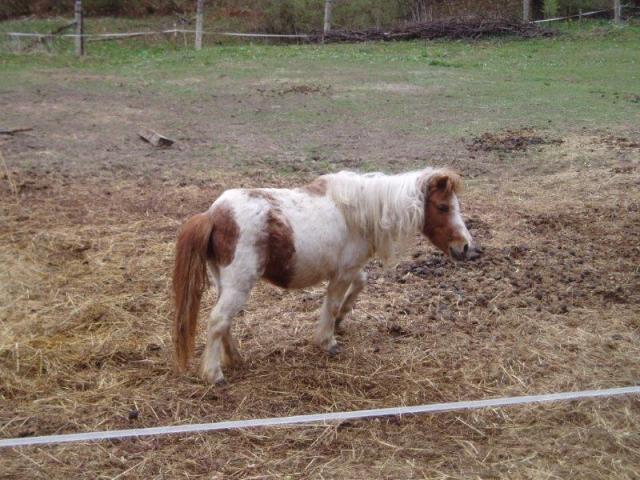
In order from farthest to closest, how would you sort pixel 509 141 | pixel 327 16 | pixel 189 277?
pixel 327 16 < pixel 509 141 < pixel 189 277

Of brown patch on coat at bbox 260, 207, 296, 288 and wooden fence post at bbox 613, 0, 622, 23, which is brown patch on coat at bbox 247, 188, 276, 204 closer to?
brown patch on coat at bbox 260, 207, 296, 288

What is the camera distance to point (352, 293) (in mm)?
4820

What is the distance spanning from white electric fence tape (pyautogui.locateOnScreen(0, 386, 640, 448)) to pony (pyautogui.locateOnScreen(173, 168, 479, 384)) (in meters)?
0.74

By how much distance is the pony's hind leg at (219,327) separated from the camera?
412cm

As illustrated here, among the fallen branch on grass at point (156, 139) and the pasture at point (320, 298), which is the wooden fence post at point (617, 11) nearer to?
the pasture at point (320, 298)

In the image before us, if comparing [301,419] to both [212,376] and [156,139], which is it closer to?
[212,376]

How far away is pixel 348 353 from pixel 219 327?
1.00m

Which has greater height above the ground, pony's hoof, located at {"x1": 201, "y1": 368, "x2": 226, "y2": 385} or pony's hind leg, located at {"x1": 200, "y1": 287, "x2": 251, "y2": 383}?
pony's hind leg, located at {"x1": 200, "y1": 287, "x2": 251, "y2": 383}

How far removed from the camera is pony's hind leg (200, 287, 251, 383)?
412cm

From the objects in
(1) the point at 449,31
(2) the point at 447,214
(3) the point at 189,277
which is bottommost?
(3) the point at 189,277

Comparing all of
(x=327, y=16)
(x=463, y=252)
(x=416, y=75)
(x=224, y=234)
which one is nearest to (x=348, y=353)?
(x=463, y=252)

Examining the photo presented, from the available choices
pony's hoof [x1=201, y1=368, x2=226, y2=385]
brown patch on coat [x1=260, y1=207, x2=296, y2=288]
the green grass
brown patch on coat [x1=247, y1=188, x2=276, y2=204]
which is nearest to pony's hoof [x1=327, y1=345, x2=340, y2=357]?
brown patch on coat [x1=260, y1=207, x2=296, y2=288]

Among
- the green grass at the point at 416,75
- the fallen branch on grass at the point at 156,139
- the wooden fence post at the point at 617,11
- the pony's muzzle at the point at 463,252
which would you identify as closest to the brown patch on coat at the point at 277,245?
the pony's muzzle at the point at 463,252

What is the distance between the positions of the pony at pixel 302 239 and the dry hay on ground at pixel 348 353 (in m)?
0.35
